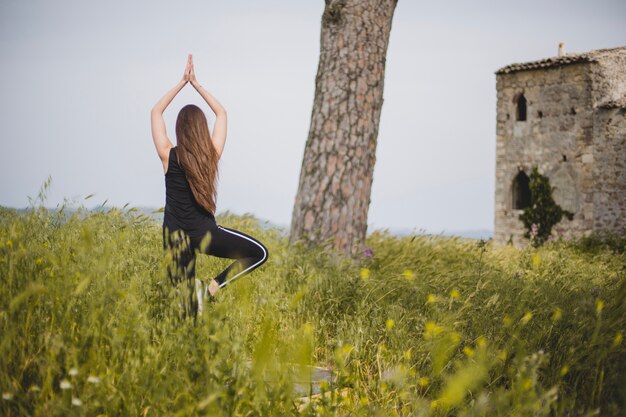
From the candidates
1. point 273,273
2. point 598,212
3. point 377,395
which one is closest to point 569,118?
point 598,212

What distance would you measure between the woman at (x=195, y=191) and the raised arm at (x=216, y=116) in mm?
57

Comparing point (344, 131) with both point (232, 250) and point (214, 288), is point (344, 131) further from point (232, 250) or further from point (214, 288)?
point (214, 288)

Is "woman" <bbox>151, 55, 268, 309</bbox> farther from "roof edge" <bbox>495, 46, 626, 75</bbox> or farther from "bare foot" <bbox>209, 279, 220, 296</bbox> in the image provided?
"roof edge" <bbox>495, 46, 626, 75</bbox>

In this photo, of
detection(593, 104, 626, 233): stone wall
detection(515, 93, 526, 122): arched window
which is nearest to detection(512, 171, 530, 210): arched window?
detection(515, 93, 526, 122): arched window

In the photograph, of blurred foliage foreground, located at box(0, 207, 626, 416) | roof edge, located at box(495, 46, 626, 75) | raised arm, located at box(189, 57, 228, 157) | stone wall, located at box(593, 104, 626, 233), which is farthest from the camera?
roof edge, located at box(495, 46, 626, 75)

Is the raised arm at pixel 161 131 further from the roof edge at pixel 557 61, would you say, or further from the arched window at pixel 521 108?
the arched window at pixel 521 108

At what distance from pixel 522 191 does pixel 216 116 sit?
1909 centimetres

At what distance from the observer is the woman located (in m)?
3.78

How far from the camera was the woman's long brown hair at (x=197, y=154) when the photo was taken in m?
3.77

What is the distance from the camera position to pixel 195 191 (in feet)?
12.4

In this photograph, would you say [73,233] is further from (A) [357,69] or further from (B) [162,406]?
(A) [357,69]

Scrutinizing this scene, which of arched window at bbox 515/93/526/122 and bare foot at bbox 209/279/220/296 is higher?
arched window at bbox 515/93/526/122

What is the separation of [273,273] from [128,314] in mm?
2620

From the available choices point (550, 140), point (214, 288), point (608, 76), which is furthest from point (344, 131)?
point (608, 76)
